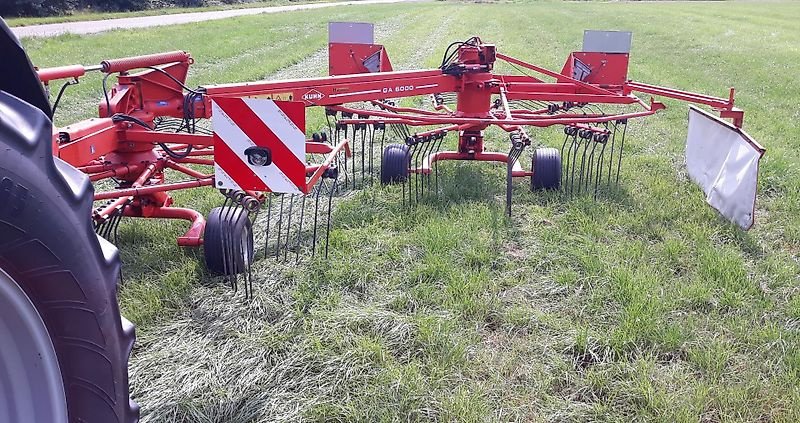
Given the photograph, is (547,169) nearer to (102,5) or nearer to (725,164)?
(725,164)

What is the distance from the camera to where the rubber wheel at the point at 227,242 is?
341 cm

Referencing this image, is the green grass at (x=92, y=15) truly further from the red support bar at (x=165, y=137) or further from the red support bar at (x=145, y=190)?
the red support bar at (x=145, y=190)

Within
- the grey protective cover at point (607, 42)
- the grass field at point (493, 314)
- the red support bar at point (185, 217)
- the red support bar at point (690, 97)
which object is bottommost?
the grass field at point (493, 314)

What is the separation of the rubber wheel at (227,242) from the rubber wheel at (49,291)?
1.76 meters

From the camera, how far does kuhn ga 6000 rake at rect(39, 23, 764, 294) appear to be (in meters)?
3.12

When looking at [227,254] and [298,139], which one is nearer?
[298,139]

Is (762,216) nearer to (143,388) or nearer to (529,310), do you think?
(529,310)

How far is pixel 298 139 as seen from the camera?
121 inches

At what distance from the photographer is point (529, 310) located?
3.23 metres

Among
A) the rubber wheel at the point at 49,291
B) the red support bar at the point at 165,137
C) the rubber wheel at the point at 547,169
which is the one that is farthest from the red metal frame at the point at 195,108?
the rubber wheel at the point at 49,291

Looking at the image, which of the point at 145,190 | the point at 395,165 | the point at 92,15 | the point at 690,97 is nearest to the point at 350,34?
the point at 395,165

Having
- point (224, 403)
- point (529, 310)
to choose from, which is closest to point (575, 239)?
point (529, 310)

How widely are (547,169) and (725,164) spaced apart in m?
1.23

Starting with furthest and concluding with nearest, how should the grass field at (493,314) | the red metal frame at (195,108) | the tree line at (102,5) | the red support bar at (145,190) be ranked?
the tree line at (102,5), the red metal frame at (195,108), the red support bar at (145,190), the grass field at (493,314)
